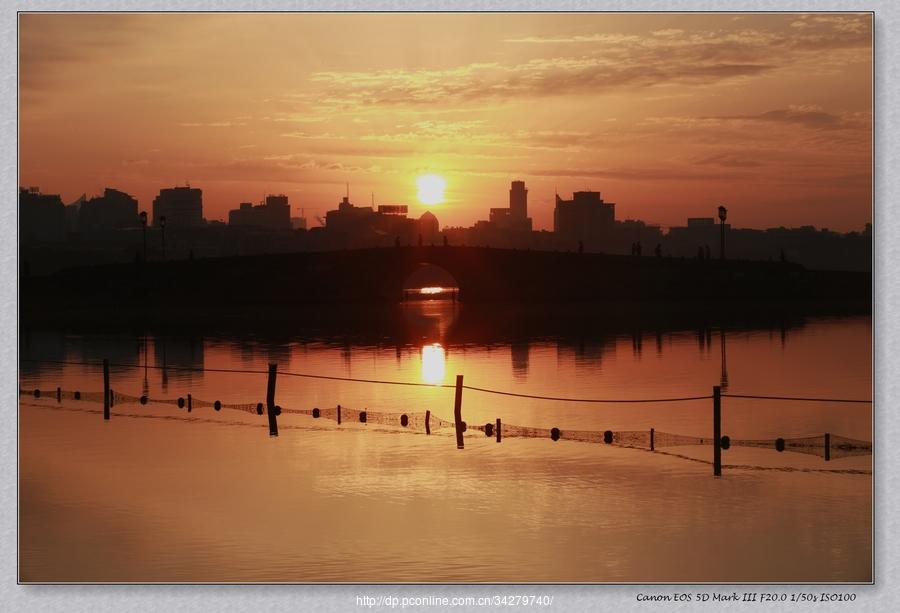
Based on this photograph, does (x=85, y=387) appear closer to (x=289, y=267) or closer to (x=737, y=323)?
(x=737, y=323)

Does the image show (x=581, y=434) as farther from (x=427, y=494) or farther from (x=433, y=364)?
(x=433, y=364)

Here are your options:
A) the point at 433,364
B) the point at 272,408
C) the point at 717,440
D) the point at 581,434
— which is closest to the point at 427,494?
the point at 717,440

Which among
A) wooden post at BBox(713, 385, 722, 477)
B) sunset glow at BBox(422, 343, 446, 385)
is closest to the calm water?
wooden post at BBox(713, 385, 722, 477)

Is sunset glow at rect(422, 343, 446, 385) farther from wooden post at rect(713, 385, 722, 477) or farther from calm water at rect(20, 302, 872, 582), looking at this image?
wooden post at rect(713, 385, 722, 477)

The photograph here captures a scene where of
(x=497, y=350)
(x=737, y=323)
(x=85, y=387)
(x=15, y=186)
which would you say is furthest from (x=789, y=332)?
(x=15, y=186)

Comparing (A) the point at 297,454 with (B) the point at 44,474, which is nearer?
(B) the point at 44,474

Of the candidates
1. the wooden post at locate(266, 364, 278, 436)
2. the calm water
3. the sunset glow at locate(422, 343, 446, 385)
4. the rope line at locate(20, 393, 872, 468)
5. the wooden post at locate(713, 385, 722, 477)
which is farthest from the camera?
the sunset glow at locate(422, 343, 446, 385)

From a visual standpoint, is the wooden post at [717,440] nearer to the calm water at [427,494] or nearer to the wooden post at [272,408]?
the calm water at [427,494]

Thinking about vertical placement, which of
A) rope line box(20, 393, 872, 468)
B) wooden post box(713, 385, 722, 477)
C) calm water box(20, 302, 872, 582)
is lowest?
calm water box(20, 302, 872, 582)
